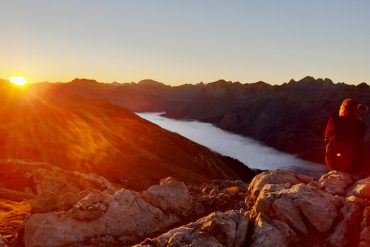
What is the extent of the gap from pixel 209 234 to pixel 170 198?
4.39 m

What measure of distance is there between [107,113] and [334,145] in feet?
443

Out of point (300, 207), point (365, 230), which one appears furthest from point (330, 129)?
point (365, 230)

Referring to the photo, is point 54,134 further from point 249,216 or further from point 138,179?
point 249,216

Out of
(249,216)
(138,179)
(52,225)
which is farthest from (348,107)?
(138,179)

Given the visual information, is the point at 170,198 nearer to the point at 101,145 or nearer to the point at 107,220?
the point at 107,220

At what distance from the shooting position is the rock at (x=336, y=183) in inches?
559

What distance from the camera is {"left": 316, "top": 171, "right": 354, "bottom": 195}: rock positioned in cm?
1420

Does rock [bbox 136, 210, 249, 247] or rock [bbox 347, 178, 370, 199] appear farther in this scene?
rock [bbox 347, 178, 370, 199]

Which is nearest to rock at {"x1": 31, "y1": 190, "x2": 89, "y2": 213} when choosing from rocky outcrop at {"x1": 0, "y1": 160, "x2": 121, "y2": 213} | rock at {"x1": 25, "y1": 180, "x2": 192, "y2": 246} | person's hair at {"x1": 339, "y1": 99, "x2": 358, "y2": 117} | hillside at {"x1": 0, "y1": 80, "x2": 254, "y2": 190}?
rock at {"x1": 25, "y1": 180, "x2": 192, "y2": 246}

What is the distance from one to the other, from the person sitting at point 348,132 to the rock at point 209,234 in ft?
16.9

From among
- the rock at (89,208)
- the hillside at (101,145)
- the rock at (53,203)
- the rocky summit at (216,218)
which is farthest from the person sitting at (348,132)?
the hillside at (101,145)

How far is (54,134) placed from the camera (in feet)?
296

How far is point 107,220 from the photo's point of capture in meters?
13.7

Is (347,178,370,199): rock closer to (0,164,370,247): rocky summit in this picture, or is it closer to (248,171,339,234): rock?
(0,164,370,247): rocky summit
